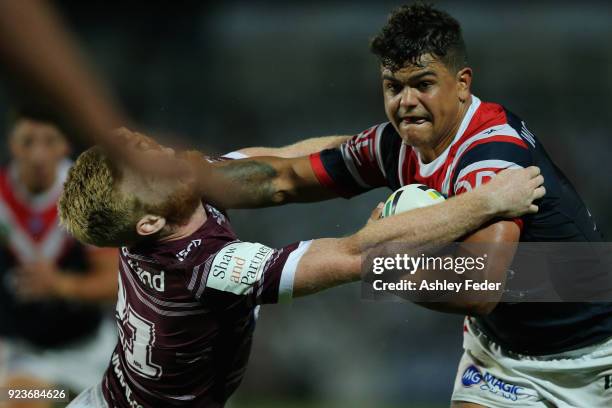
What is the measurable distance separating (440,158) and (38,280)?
348cm

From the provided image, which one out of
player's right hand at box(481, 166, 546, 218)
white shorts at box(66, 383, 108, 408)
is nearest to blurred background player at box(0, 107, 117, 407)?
white shorts at box(66, 383, 108, 408)

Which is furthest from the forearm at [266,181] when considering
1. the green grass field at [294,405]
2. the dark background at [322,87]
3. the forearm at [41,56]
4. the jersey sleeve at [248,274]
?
the dark background at [322,87]

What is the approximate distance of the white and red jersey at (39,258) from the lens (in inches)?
251

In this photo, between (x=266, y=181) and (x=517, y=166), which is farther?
(x=266, y=181)

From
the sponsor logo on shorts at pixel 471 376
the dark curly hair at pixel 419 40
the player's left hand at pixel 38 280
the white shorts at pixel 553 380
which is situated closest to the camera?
the dark curly hair at pixel 419 40

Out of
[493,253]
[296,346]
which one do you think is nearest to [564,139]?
[296,346]

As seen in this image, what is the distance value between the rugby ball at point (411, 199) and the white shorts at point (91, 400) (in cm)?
176

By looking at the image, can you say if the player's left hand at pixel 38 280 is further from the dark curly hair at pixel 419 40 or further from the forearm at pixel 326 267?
the dark curly hair at pixel 419 40

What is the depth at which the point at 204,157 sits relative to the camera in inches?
185

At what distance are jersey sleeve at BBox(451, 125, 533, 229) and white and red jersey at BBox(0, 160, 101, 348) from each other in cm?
342

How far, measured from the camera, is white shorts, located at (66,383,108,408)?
4.38 meters

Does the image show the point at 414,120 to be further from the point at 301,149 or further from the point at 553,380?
the point at 553,380

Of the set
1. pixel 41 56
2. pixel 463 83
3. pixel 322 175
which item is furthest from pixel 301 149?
pixel 41 56

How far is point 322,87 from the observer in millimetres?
11156
